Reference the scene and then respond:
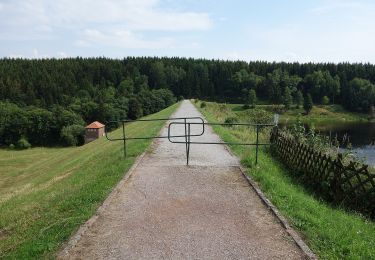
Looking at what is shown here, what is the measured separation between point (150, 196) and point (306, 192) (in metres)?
4.57

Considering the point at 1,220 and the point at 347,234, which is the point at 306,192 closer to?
the point at 347,234

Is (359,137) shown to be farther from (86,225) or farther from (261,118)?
(86,225)

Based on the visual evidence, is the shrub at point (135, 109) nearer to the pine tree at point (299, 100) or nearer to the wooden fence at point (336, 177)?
the pine tree at point (299, 100)

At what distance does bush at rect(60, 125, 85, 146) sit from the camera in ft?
233

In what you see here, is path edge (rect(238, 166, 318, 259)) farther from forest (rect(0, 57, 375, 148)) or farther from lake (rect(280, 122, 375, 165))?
forest (rect(0, 57, 375, 148))

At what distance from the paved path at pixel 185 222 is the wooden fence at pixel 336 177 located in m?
2.24

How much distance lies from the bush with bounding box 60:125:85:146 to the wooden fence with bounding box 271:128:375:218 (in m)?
63.1

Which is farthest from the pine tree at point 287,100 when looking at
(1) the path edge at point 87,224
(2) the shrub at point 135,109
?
(1) the path edge at point 87,224

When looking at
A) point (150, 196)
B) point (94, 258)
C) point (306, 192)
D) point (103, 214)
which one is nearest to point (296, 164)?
point (306, 192)

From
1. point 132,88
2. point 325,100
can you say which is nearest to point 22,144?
point 132,88

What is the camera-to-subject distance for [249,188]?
9758 millimetres

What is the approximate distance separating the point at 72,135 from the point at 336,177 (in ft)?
217

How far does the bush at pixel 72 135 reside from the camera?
233 ft

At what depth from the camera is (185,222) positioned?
7.39 meters
